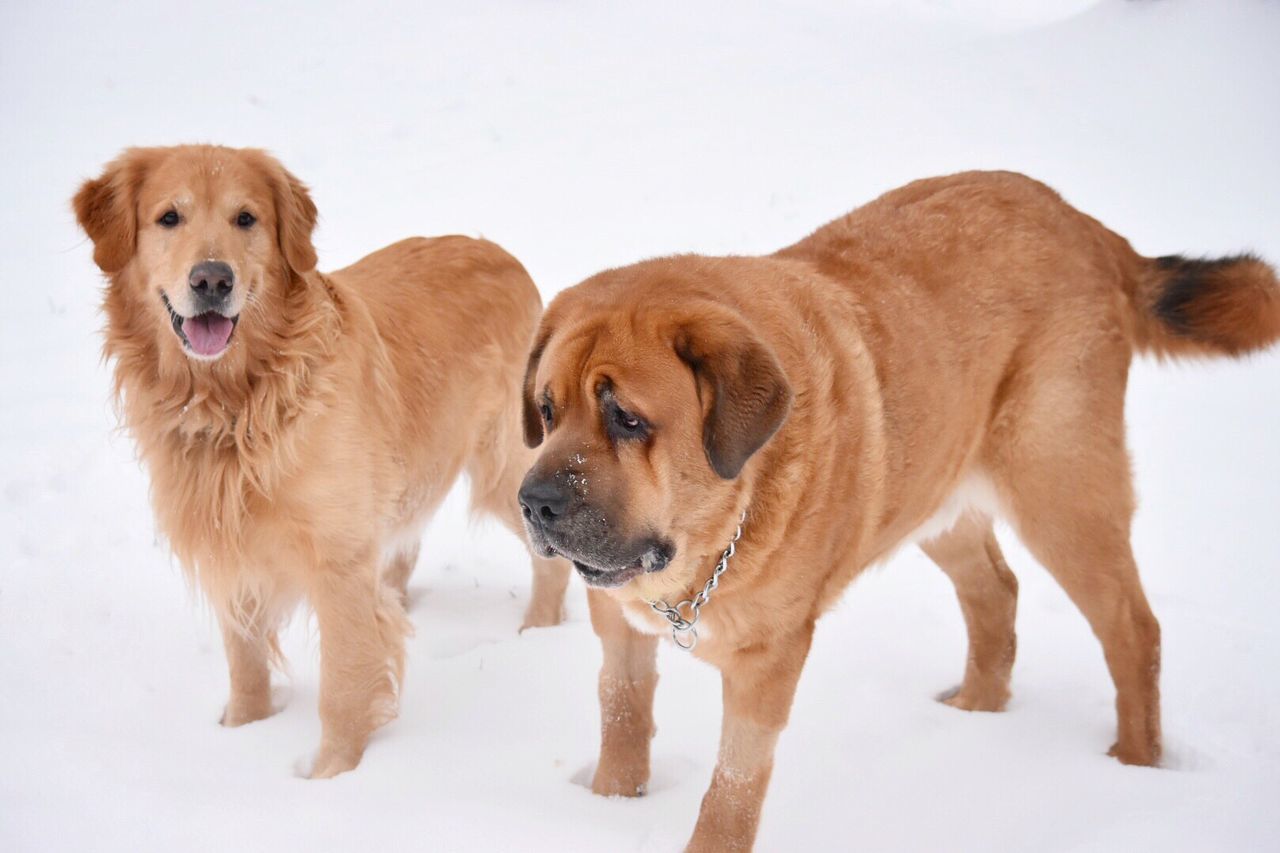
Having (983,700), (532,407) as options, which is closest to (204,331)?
(532,407)

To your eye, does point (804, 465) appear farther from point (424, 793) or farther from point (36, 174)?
point (36, 174)

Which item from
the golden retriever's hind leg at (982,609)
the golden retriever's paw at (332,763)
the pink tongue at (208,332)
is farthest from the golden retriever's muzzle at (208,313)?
the golden retriever's hind leg at (982,609)

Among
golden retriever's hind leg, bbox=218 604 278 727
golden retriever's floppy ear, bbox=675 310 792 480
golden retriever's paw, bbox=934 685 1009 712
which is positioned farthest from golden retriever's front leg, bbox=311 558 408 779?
golden retriever's paw, bbox=934 685 1009 712

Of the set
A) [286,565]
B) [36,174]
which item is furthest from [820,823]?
[36,174]

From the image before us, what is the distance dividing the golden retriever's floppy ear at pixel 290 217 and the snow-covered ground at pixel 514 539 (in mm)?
1166

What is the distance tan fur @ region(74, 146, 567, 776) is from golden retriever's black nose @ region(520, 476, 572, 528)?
1.43 m

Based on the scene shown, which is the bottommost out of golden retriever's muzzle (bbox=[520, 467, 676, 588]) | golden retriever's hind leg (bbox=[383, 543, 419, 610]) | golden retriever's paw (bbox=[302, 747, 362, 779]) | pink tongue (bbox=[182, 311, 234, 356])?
golden retriever's paw (bbox=[302, 747, 362, 779])

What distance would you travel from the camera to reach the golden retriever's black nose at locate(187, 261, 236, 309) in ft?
12.1

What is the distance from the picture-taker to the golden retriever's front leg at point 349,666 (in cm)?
388

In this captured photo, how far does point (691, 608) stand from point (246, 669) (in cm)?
206

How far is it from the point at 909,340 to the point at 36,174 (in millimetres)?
9764

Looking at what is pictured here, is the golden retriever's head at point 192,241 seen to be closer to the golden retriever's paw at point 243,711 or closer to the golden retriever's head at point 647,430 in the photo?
the golden retriever's paw at point 243,711

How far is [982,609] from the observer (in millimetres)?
4289

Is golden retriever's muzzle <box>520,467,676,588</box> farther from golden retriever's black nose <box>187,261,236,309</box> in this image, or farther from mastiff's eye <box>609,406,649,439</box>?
golden retriever's black nose <box>187,261,236,309</box>
